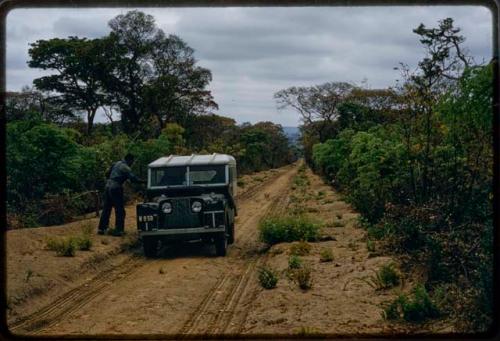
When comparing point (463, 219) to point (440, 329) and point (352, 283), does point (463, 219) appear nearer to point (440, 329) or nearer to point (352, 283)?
point (352, 283)

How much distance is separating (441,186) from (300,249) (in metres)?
3.14

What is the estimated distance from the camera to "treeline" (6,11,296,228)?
523 inches

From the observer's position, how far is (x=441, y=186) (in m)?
9.23

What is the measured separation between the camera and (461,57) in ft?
25.7

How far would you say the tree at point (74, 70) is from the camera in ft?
65.1

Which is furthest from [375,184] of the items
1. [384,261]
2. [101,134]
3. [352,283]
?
[101,134]

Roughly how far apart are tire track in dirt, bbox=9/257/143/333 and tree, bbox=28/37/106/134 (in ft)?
34.0

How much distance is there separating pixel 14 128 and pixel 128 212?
4781 mm

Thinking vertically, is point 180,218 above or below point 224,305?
above

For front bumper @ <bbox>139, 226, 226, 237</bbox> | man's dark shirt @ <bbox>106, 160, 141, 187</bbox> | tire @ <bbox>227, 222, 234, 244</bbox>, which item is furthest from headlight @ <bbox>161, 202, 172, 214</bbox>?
tire @ <bbox>227, 222, 234, 244</bbox>

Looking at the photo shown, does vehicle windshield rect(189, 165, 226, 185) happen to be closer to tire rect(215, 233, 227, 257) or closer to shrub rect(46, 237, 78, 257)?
tire rect(215, 233, 227, 257)

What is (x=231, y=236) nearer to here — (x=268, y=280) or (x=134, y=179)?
(x=134, y=179)

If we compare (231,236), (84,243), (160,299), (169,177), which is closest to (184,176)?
(169,177)

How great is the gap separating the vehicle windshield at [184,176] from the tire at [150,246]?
1209 millimetres
